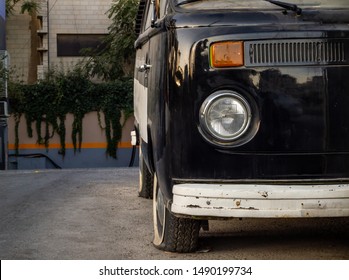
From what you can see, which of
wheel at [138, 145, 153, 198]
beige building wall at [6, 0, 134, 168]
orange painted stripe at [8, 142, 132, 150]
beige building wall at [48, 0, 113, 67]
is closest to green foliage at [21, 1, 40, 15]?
beige building wall at [6, 0, 134, 168]

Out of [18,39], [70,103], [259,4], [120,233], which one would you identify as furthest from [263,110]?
[18,39]

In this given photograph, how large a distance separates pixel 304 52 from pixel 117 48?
1890 centimetres

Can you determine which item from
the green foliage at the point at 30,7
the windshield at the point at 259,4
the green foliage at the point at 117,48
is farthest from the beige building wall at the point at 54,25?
the windshield at the point at 259,4

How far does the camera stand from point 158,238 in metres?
6.14

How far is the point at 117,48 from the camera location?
23609 millimetres

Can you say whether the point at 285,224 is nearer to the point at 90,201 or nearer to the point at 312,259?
the point at 312,259

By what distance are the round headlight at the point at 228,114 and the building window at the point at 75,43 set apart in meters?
20.3

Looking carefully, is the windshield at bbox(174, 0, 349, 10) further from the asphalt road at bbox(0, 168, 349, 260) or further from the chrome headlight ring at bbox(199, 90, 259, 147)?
the asphalt road at bbox(0, 168, 349, 260)

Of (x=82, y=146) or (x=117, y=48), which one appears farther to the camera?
(x=82, y=146)

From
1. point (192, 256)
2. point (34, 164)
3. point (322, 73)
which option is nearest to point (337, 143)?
point (322, 73)

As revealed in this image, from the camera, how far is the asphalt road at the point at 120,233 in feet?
19.4

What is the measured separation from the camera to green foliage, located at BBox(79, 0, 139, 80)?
2352cm

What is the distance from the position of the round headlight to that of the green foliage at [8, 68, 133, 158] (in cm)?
1942

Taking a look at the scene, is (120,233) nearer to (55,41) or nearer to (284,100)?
(284,100)
